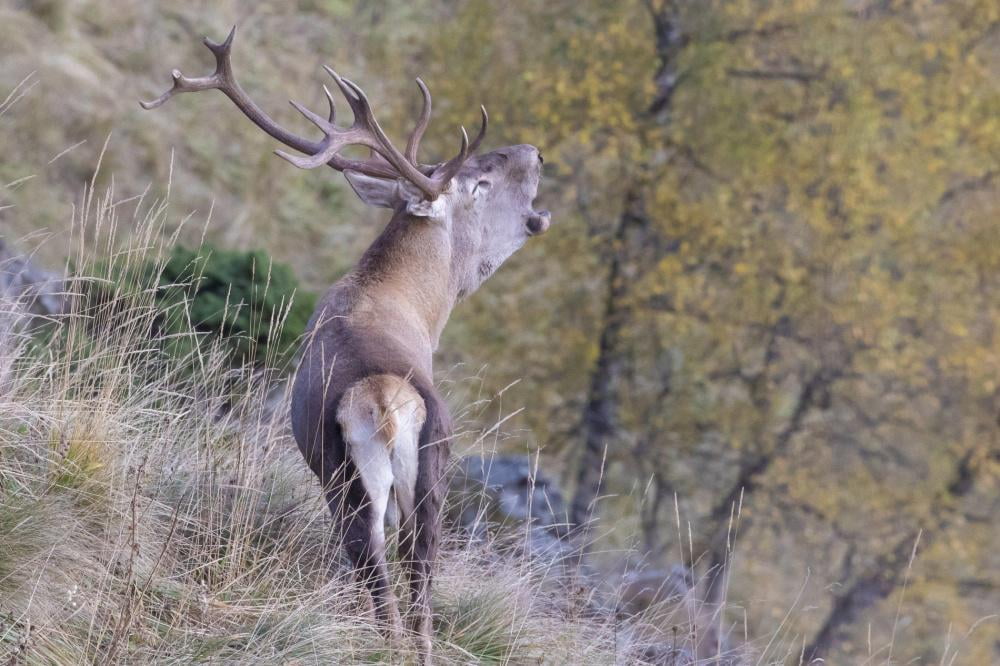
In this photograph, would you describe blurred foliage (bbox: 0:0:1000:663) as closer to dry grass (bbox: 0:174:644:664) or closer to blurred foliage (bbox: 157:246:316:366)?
blurred foliage (bbox: 157:246:316:366)

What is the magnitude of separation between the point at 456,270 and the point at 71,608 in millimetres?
2469

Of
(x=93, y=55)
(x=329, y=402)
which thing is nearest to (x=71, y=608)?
(x=329, y=402)

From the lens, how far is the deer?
13.9 feet

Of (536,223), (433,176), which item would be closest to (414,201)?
(433,176)

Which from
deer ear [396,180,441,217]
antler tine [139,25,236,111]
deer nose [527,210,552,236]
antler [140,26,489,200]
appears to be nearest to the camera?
antler tine [139,25,236,111]

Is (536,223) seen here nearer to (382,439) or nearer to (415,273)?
(415,273)

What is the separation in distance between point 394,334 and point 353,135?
1026 mm

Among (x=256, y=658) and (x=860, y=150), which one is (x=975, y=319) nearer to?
(x=860, y=150)

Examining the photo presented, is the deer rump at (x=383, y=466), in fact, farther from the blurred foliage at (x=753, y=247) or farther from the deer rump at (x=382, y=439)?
the blurred foliage at (x=753, y=247)

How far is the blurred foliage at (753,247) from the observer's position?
13328 millimetres

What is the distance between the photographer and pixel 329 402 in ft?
14.2

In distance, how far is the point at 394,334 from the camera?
4.79m

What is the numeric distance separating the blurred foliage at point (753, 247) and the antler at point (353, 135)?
7517 mm

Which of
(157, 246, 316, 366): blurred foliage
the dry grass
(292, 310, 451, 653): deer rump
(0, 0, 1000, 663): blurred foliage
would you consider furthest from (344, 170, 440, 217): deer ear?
(0, 0, 1000, 663): blurred foliage
